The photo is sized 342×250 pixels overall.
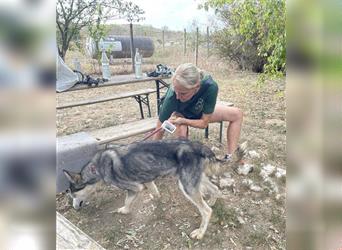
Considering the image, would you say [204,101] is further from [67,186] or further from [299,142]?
[299,142]

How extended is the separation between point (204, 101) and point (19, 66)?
2706 millimetres

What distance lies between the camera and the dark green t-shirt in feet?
10.2

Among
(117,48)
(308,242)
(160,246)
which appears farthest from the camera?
(117,48)

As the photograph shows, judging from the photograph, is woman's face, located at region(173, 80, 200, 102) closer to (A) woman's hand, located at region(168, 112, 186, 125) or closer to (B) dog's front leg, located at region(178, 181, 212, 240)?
(A) woman's hand, located at region(168, 112, 186, 125)

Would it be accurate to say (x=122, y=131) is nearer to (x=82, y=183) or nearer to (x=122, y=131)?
(x=122, y=131)

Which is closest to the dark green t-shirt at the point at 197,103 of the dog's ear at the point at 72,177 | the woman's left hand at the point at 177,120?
the woman's left hand at the point at 177,120

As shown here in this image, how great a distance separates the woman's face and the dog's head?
109cm

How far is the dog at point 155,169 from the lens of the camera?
2516mm

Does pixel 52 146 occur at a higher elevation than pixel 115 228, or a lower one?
higher

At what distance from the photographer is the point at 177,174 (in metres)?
2.59

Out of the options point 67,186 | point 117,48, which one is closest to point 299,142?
point 67,186

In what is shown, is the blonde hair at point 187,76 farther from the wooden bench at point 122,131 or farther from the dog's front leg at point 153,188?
the dog's front leg at point 153,188

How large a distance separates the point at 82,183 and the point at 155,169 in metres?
0.68

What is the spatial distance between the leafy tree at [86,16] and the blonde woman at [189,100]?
192 inches
